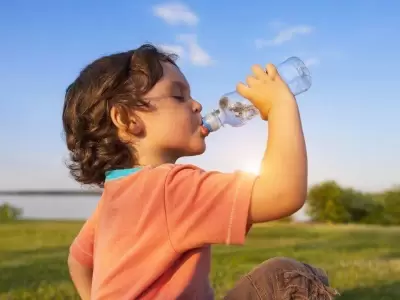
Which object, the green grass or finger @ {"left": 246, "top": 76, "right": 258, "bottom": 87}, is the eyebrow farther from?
the green grass

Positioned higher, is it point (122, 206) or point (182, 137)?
point (182, 137)

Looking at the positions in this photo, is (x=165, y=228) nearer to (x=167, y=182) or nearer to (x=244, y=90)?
(x=167, y=182)

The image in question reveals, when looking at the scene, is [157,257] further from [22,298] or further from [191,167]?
[22,298]

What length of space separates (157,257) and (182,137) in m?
0.30

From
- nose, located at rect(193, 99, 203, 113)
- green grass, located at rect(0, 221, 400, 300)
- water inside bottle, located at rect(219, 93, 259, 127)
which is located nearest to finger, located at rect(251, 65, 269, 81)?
nose, located at rect(193, 99, 203, 113)

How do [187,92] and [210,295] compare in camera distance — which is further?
[187,92]

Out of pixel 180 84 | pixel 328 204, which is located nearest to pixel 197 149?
pixel 180 84

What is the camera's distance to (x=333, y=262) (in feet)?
12.8

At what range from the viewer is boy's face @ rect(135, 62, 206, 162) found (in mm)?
1490

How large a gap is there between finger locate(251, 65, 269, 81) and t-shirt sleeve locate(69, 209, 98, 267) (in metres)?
0.68

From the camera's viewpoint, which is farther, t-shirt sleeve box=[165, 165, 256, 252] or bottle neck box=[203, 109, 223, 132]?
bottle neck box=[203, 109, 223, 132]

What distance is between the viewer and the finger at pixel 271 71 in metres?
1.37

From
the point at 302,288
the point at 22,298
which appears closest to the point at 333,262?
the point at 22,298

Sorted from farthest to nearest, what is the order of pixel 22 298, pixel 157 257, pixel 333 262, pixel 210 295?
pixel 333 262 < pixel 22 298 < pixel 210 295 < pixel 157 257
